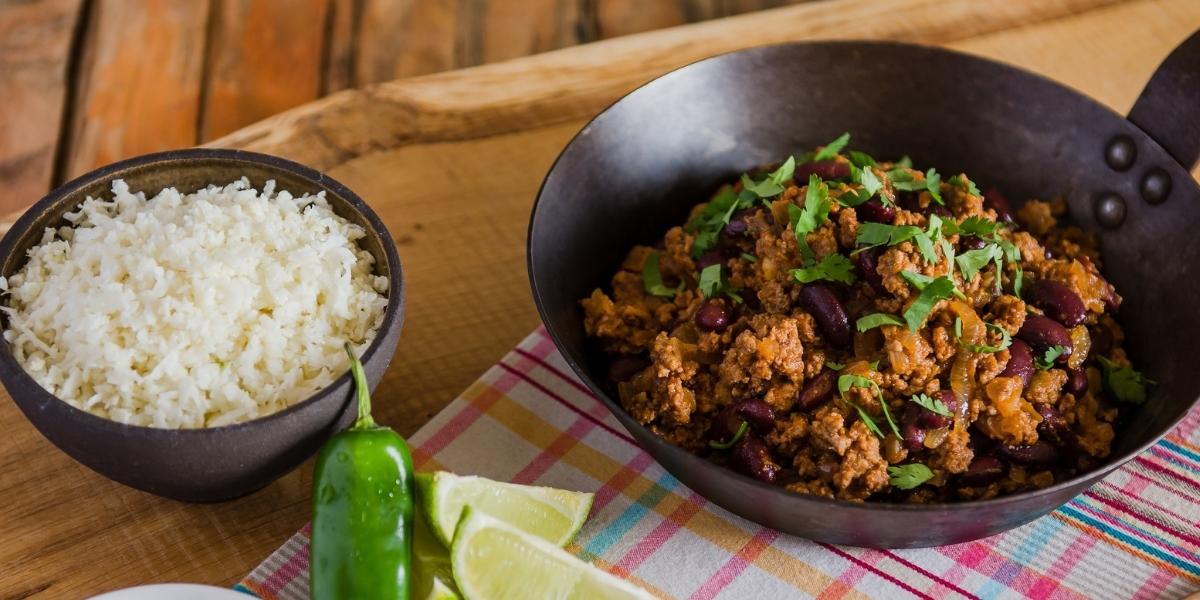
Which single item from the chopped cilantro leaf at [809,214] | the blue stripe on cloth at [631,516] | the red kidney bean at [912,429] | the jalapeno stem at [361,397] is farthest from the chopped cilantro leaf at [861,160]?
the jalapeno stem at [361,397]

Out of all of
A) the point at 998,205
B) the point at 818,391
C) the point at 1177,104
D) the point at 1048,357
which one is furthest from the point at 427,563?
the point at 1177,104

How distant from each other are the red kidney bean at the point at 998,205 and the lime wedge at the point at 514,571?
4.68 feet

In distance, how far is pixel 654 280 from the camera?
315 centimetres

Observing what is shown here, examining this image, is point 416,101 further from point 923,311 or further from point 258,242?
point 923,311

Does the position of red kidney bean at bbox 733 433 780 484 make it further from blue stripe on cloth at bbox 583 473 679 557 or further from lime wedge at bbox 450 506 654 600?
lime wedge at bbox 450 506 654 600

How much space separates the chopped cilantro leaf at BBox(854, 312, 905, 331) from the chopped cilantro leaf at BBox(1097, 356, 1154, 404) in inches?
24.1

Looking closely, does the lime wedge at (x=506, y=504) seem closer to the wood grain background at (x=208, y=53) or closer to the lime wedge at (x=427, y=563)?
the lime wedge at (x=427, y=563)

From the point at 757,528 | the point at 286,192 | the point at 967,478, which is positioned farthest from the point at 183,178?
the point at 967,478

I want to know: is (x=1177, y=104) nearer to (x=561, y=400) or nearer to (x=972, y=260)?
(x=972, y=260)

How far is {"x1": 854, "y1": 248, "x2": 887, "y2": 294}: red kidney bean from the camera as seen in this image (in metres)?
2.71

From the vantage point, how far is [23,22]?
16.3 ft

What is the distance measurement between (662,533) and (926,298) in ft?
2.65

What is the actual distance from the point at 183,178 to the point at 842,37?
2.39 metres

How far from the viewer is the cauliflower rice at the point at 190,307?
8.22 ft
